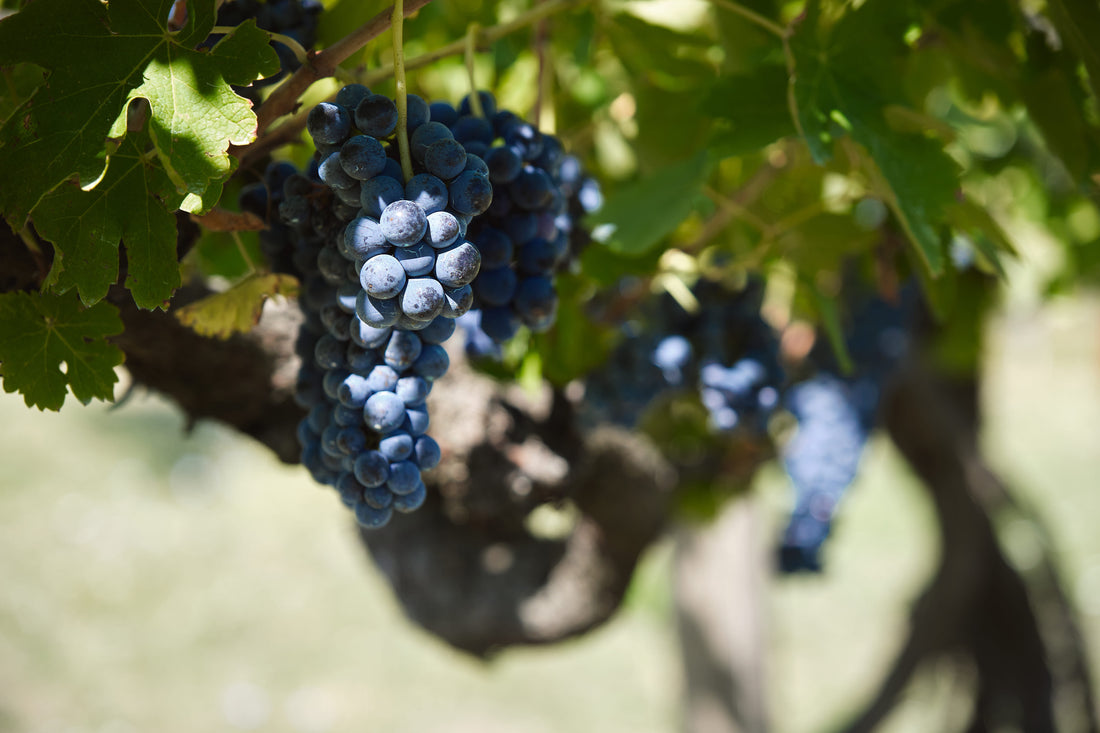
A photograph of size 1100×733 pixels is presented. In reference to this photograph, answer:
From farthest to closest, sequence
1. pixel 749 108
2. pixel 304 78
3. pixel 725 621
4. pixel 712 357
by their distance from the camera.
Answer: pixel 725 621
pixel 712 357
pixel 749 108
pixel 304 78

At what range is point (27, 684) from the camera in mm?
4285

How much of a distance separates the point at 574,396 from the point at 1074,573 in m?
5.75

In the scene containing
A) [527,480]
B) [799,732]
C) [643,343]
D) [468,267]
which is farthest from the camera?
[799,732]

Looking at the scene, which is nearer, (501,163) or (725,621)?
(501,163)

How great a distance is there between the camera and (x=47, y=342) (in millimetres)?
771

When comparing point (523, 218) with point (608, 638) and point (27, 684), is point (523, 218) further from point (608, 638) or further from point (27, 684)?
point (608, 638)

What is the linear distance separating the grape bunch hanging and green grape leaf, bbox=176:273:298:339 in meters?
0.02

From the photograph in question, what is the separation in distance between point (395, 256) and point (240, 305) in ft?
0.96

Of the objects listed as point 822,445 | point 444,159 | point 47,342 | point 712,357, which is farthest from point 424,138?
point 822,445

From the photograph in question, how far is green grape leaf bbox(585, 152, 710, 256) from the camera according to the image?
1.03 m

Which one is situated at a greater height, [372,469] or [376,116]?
[376,116]

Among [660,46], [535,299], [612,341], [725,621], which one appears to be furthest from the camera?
[725,621]

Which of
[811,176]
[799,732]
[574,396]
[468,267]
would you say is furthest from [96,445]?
[468,267]

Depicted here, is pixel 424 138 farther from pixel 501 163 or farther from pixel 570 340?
pixel 570 340
